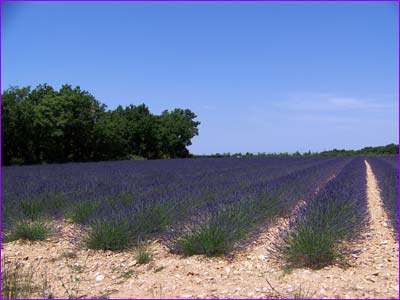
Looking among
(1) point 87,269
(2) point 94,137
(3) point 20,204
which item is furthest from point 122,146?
(1) point 87,269

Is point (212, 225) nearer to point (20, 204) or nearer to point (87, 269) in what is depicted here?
point (87, 269)

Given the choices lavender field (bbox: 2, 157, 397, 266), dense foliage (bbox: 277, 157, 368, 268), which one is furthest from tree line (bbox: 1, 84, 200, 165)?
dense foliage (bbox: 277, 157, 368, 268)

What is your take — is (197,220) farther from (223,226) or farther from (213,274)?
(213,274)

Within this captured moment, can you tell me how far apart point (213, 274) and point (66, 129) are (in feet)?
107

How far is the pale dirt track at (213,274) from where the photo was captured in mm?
3938

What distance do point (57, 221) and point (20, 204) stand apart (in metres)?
0.63

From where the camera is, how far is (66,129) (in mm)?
35500

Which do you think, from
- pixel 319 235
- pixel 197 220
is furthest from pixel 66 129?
pixel 319 235

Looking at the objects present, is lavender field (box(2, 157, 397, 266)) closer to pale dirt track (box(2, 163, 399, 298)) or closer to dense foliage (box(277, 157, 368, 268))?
dense foliage (box(277, 157, 368, 268))

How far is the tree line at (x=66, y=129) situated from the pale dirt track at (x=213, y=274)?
88.3 ft

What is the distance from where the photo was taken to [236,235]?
545cm

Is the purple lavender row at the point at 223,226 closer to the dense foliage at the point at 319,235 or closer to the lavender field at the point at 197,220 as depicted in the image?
the lavender field at the point at 197,220

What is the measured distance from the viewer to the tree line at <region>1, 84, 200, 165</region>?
104 feet

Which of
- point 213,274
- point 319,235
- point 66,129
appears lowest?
point 213,274
